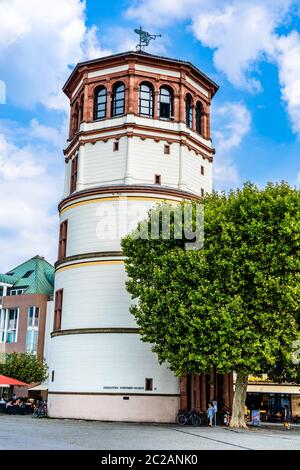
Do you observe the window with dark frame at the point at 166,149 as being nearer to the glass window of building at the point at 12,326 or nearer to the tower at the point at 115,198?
the tower at the point at 115,198

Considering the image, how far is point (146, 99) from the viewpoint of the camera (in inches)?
1784

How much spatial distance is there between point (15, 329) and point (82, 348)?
3474cm

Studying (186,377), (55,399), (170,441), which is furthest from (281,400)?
(170,441)

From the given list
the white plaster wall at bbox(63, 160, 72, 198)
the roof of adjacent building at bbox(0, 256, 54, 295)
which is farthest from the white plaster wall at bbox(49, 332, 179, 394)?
the roof of adjacent building at bbox(0, 256, 54, 295)

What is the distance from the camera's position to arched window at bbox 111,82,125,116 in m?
45.2

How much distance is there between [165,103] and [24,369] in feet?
101

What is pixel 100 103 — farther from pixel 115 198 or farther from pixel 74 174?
pixel 115 198

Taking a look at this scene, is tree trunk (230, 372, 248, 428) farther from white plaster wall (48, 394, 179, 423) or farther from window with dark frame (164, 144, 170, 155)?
window with dark frame (164, 144, 170, 155)

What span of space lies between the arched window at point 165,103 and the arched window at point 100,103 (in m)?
4.28

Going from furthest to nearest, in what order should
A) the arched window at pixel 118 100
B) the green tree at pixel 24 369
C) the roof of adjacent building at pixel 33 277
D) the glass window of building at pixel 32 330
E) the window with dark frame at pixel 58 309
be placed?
the roof of adjacent building at pixel 33 277 → the glass window of building at pixel 32 330 → the green tree at pixel 24 369 → the arched window at pixel 118 100 → the window with dark frame at pixel 58 309

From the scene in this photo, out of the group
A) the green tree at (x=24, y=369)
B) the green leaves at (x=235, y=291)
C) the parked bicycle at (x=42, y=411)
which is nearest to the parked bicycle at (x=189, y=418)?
the green leaves at (x=235, y=291)

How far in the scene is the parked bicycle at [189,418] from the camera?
3784 centimetres

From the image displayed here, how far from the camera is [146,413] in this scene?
126ft

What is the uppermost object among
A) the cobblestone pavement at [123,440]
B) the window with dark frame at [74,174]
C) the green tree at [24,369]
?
the window with dark frame at [74,174]
